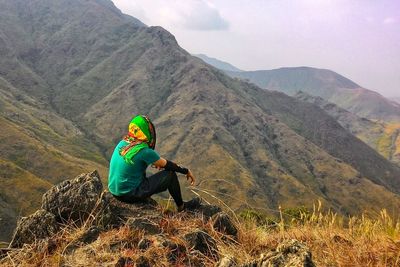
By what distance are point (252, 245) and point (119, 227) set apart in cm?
242

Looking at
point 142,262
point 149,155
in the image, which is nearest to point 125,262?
point 142,262

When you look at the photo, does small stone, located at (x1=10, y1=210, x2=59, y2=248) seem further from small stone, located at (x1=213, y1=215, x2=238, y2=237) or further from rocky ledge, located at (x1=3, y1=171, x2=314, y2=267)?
small stone, located at (x1=213, y1=215, x2=238, y2=237)

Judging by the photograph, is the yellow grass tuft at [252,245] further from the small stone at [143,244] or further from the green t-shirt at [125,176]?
the green t-shirt at [125,176]

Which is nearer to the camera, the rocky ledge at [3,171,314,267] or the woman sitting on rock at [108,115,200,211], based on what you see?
the rocky ledge at [3,171,314,267]

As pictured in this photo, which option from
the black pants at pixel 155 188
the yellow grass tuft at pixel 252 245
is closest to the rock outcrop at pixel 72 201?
the yellow grass tuft at pixel 252 245

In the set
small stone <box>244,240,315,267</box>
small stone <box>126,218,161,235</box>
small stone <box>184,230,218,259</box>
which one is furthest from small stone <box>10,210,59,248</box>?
small stone <box>244,240,315,267</box>

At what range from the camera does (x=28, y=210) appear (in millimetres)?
118250

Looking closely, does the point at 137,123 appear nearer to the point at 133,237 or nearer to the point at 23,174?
the point at 133,237

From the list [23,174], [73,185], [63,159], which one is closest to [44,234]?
[73,185]

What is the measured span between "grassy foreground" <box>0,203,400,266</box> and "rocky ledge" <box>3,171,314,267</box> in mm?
33

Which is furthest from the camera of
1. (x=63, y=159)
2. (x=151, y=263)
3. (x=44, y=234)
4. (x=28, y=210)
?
(x=63, y=159)

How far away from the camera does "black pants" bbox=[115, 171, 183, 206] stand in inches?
362

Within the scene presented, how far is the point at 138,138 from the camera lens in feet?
29.6

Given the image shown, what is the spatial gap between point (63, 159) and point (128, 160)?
168566 mm
